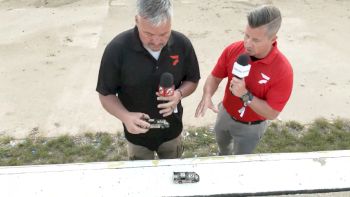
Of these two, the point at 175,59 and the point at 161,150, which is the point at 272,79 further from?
the point at 161,150

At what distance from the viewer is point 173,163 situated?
2264 millimetres

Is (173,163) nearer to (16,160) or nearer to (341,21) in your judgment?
(16,160)

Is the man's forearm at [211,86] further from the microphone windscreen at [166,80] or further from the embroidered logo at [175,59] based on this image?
the microphone windscreen at [166,80]

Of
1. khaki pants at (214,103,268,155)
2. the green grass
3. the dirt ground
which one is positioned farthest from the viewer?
the dirt ground

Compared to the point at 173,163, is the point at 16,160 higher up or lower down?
lower down

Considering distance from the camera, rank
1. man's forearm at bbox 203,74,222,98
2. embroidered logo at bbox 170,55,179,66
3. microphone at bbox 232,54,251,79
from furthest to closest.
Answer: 1. man's forearm at bbox 203,74,222,98
2. embroidered logo at bbox 170,55,179,66
3. microphone at bbox 232,54,251,79

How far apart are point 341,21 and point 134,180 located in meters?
6.62

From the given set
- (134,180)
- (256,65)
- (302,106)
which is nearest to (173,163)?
(134,180)

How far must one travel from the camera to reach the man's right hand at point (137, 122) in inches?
92.0

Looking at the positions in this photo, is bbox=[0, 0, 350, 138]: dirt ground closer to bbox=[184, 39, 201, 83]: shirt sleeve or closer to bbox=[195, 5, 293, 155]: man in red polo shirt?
bbox=[195, 5, 293, 155]: man in red polo shirt

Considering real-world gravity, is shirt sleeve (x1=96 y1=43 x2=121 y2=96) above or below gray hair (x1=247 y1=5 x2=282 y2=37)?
below

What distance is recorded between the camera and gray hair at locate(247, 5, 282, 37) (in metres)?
2.34

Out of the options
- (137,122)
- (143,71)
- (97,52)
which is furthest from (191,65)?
(97,52)

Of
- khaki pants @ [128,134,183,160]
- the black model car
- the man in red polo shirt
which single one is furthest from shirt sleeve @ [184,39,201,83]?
the black model car
